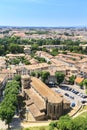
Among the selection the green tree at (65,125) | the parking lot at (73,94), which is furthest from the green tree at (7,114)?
the parking lot at (73,94)

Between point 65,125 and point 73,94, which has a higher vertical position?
point 65,125

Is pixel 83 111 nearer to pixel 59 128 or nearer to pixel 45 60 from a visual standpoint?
pixel 59 128

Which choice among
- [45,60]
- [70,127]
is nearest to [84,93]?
[70,127]

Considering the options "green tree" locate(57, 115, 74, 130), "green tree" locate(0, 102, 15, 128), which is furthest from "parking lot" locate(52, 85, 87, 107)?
"green tree" locate(57, 115, 74, 130)

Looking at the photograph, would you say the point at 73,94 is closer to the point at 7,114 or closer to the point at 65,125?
the point at 7,114

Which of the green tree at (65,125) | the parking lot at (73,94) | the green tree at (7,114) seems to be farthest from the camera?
the parking lot at (73,94)

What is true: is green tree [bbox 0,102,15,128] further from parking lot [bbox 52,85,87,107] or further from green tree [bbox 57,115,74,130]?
parking lot [bbox 52,85,87,107]

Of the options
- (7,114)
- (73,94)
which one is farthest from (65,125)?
(73,94)

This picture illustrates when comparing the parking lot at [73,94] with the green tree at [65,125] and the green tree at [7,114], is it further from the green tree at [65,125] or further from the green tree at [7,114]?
the green tree at [65,125]
